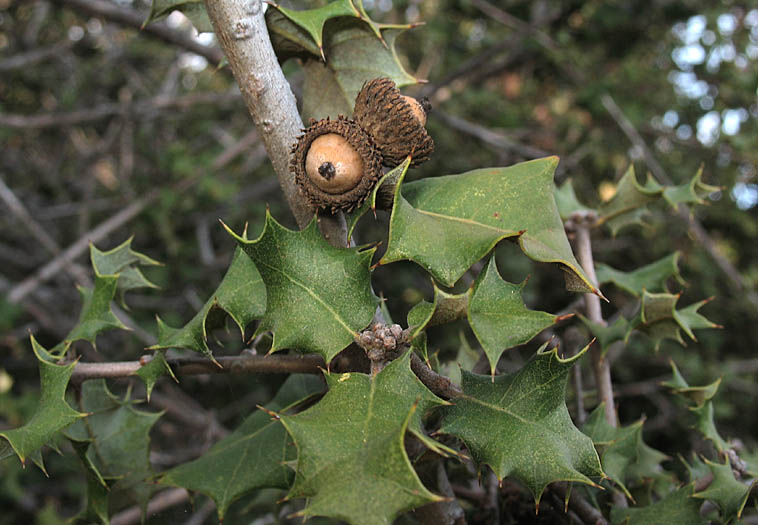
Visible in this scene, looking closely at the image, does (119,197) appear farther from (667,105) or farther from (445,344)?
(667,105)

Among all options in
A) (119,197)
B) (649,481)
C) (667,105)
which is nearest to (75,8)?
(119,197)

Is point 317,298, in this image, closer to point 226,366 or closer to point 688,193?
point 226,366

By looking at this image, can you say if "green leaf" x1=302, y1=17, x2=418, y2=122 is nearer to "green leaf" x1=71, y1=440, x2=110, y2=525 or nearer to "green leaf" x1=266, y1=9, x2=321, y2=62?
"green leaf" x1=266, y1=9, x2=321, y2=62

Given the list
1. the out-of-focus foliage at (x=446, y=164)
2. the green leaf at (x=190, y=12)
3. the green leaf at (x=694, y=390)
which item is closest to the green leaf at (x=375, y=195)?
the green leaf at (x=190, y=12)

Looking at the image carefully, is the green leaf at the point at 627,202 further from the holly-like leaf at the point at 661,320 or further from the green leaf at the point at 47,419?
the green leaf at the point at 47,419

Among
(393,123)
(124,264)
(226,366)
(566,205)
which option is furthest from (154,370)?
(566,205)
